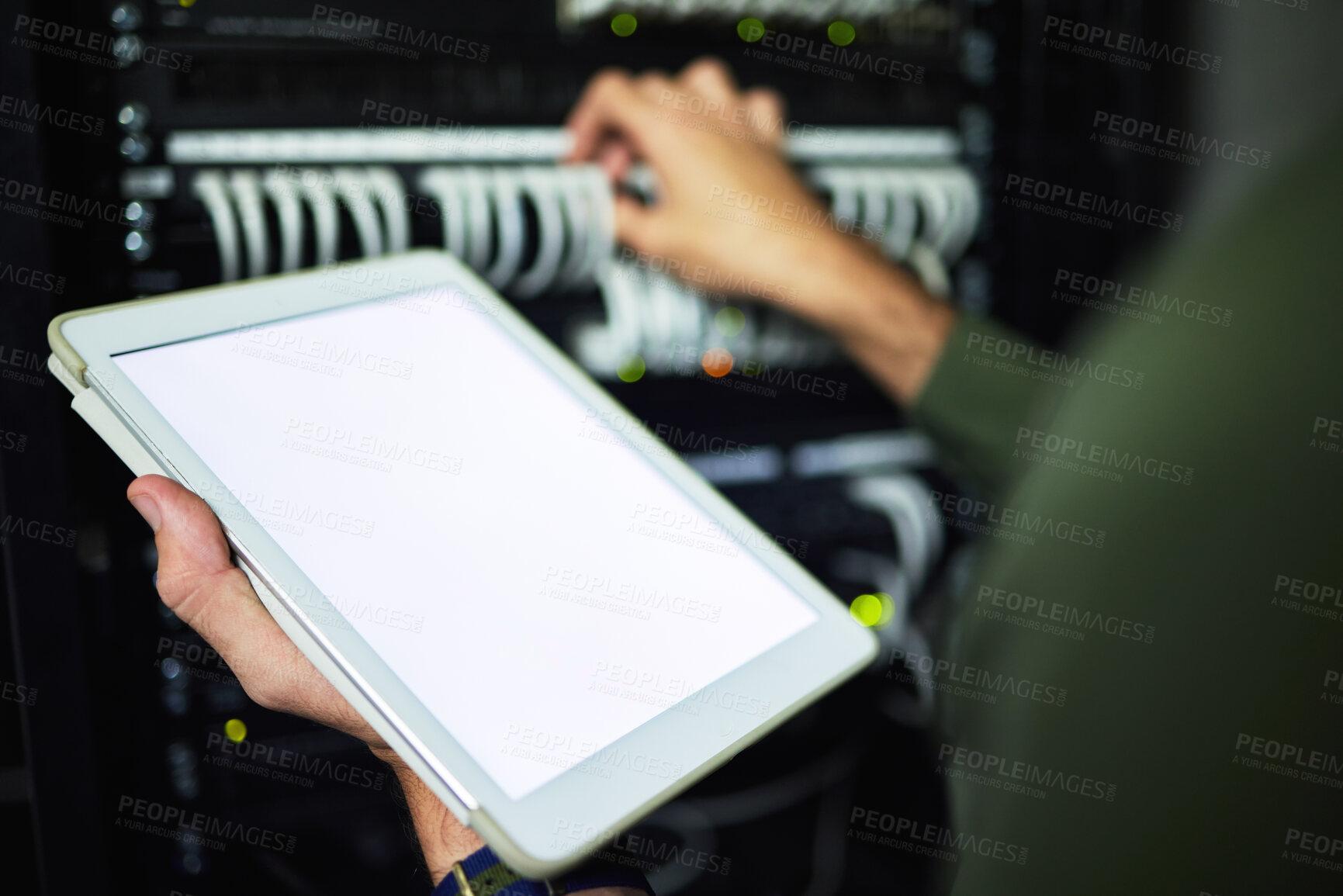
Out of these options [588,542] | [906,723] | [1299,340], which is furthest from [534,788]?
[906,723]

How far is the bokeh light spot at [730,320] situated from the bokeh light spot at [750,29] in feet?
0.77

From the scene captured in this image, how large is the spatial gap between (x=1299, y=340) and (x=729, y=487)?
0.49 m

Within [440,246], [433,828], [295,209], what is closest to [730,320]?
[440,246]

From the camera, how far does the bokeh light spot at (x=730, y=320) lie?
0.81 meters

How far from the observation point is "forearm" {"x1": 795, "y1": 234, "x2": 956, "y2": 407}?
0.77 meters

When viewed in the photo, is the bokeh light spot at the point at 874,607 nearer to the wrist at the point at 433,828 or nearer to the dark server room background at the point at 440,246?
the dark server room background at the point at 440,246

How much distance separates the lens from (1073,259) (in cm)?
92

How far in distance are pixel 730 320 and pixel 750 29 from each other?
0.83 feet

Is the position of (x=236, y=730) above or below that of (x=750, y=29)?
below

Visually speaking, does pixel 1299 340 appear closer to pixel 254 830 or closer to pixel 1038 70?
pixel 1038 70

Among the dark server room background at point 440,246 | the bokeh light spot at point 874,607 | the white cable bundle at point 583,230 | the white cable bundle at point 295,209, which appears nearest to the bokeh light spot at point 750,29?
the dark server room background at point 440,246

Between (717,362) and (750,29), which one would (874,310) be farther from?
(750,29)

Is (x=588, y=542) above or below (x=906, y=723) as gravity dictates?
above

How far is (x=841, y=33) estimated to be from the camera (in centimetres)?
82
